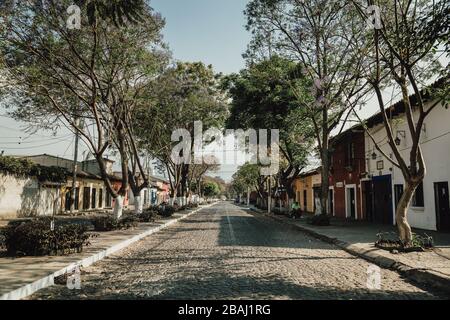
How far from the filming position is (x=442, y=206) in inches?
645

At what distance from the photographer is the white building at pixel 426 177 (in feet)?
52.9

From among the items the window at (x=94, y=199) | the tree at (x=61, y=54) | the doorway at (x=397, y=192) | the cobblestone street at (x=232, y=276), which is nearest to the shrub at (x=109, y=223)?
Answer: the tree at (x=61, y=54)

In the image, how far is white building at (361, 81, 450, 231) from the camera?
52.9 feet

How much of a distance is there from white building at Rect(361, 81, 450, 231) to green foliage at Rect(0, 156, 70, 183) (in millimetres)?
20931

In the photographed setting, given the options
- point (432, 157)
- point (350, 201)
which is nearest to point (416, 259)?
point (432, 157)

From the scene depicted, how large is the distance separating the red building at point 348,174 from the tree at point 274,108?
2.40m

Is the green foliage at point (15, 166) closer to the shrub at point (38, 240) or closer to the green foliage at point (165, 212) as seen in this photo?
the green foliage at point (165, 212)

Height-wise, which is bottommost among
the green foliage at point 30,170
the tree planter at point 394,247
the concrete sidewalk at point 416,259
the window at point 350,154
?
the concrete sidewalk at point 416,259

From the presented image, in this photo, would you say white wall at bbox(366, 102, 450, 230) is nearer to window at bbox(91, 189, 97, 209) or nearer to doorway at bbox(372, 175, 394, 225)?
doorway at bbox(372, 175, 394, 225)

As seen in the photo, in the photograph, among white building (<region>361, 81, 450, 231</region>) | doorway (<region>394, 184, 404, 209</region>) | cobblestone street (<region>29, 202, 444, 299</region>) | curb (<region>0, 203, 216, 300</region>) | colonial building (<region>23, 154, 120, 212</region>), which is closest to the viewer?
curb (<region>0, 203, 216, 300</region>)

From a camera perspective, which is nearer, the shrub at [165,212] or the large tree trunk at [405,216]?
the large tree trunk at [405,216]

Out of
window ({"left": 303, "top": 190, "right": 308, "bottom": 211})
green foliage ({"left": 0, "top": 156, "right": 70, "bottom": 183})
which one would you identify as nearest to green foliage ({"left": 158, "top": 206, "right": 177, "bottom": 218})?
green foliage ({"left": 0, "top": 156, "right": 70, "bottom": 183})

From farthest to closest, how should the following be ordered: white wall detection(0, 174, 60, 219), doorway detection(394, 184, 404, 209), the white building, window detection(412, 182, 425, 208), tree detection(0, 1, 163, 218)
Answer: white wall detection(0, 174, 60, 219) < doorway detection(394, 184, 404, 209) < window detection(412, 182, 425, 208) < the white building < tree detection(0, 1, 163, 218)
